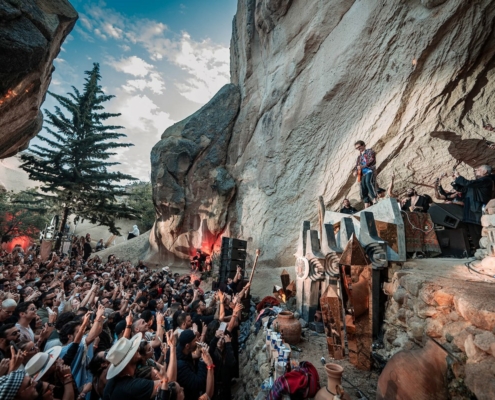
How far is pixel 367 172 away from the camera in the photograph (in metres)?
7.75

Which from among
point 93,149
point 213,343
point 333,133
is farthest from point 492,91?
point 93,149

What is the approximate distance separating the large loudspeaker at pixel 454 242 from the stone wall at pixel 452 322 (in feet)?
9.17

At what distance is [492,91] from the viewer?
27.1ft

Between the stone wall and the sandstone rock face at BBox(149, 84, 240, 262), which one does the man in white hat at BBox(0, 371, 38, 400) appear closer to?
the stone wall

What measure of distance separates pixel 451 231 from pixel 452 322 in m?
4.24

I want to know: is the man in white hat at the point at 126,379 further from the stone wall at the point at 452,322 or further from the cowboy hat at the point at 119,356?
the stone wall at the point at 452,322

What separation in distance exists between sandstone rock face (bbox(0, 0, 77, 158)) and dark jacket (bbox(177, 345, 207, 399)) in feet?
43.2

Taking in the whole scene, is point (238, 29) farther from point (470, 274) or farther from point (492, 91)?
point (470, 274)

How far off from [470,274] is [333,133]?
29.5ft

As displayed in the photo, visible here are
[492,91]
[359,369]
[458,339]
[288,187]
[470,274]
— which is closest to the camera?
[458,339]

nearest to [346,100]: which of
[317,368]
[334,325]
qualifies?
[334,325]

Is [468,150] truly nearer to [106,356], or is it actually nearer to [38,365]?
[106,356]

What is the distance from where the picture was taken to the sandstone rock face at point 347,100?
27.2 feet

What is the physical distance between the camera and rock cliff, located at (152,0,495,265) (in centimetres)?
830
